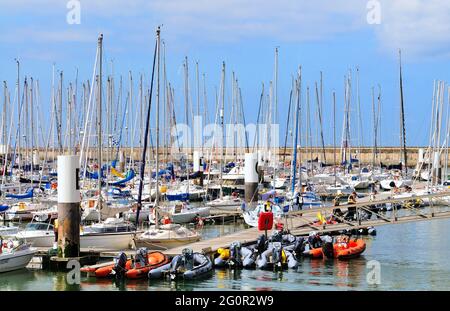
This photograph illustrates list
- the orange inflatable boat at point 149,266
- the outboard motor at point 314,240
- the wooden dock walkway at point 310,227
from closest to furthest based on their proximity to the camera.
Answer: the orange inflatable boat at point 149,266 < the wooden dock walkway at point 310,227 < the outboard motor at point 314,240

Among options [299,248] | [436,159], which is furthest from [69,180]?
[436,159]

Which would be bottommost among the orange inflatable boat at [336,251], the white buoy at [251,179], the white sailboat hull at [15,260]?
the orange inflatable boat at [336,251]

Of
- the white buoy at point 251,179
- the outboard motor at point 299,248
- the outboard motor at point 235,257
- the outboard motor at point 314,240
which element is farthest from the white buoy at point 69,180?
the white buoy at point 251,179

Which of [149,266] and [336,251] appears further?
[336,251]

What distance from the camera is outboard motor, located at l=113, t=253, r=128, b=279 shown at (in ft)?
95.6

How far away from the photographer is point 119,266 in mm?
29188

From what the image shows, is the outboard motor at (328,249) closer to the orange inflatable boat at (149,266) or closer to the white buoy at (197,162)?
the orange inflatable boat at (149,266)

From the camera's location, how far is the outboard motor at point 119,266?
95.6ft

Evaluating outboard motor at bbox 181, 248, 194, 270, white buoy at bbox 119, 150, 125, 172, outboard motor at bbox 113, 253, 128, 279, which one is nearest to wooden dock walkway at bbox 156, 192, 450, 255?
outboard motor at bbox 181, 248, 194, 270

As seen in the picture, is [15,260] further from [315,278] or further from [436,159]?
[436,159]

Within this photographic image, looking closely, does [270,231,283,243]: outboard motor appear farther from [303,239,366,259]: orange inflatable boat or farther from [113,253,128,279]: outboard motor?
[113,253,128,279]: outboard motor
